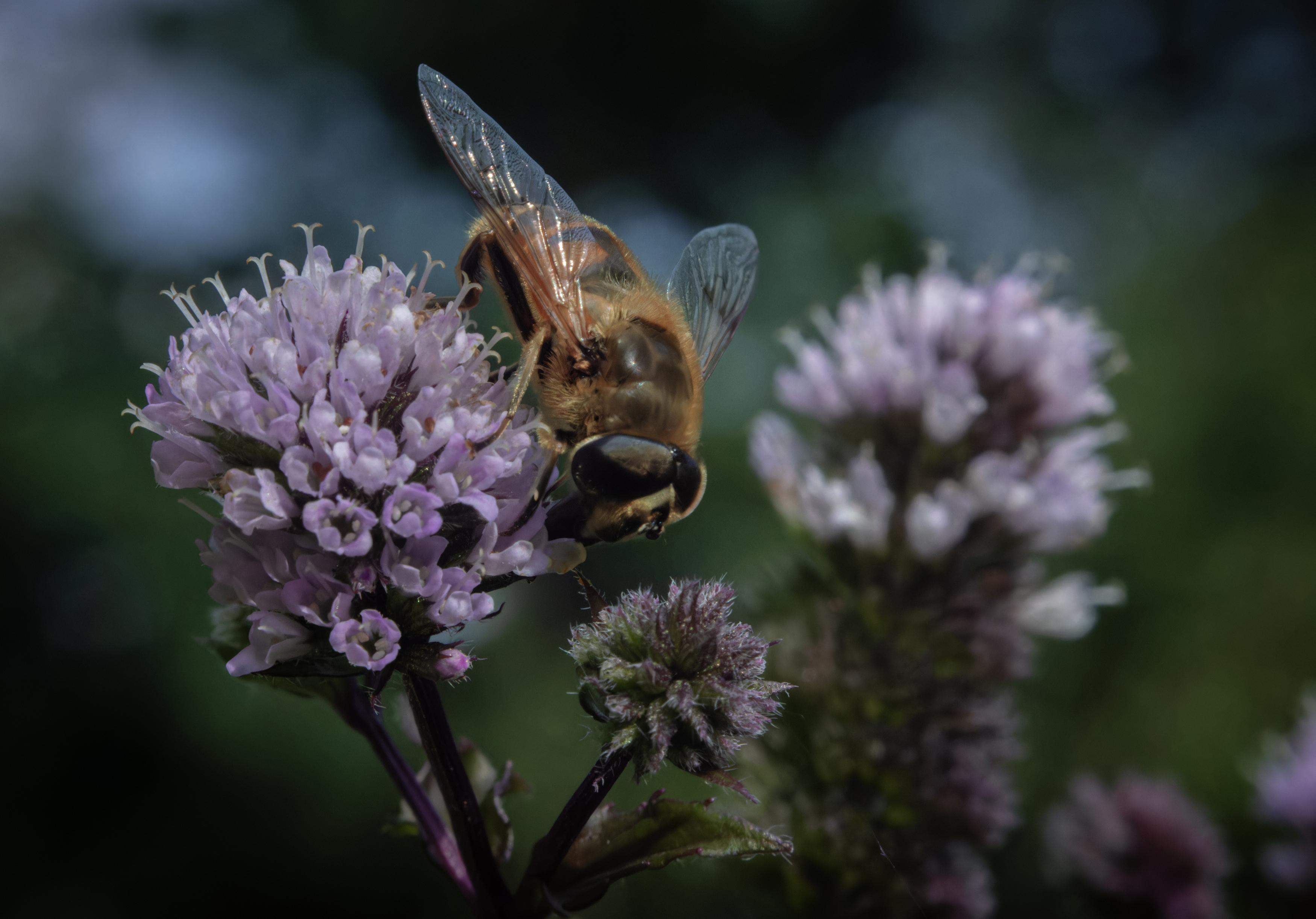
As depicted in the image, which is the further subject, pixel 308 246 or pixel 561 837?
pixel 308 246

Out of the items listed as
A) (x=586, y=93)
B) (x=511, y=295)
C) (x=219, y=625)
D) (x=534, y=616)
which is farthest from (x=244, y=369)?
(x=586, y=93)

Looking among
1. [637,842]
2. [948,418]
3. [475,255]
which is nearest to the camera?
[637,842]

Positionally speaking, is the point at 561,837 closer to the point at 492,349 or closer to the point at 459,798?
the point at 459,798

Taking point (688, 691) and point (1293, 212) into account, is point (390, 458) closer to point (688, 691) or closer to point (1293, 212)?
point (688, 691)

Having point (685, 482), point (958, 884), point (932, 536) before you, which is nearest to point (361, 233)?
point (685, 482)

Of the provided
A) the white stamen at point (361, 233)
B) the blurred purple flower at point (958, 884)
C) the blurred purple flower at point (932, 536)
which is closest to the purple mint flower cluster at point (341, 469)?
the white stamen at point (361, 233)

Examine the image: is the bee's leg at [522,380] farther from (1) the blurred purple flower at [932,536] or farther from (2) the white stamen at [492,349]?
(1) the blurred purple flower at [932,536]
